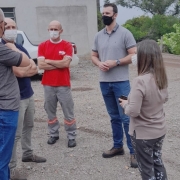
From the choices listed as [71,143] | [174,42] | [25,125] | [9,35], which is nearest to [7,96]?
[9,35]

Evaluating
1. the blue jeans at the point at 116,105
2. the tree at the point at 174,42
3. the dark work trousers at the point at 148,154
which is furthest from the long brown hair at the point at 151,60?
the tree at the point at 174,42

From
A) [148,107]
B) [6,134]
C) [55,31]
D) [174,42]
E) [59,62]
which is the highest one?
[55,31]

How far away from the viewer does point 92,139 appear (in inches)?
208

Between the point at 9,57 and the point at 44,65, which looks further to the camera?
the point at 44,65

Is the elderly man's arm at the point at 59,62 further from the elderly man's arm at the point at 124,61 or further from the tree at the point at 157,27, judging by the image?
the tree at the point at 157,27

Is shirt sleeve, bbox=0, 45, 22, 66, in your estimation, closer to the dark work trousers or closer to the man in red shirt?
the dark work trousers

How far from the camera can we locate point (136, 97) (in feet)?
9.74

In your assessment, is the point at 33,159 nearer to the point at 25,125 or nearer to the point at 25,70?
the point at 25,125

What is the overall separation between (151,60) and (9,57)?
123 cm

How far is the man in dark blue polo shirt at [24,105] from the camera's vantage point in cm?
356

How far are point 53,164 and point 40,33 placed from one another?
491 inches

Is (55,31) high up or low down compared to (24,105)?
up

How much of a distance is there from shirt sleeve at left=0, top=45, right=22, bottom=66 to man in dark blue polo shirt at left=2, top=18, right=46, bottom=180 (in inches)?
→ 21.7

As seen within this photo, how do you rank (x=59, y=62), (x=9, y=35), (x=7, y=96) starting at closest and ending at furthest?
(x=7, y=96) < (x=9, y=35) < (x=59, y=62)
